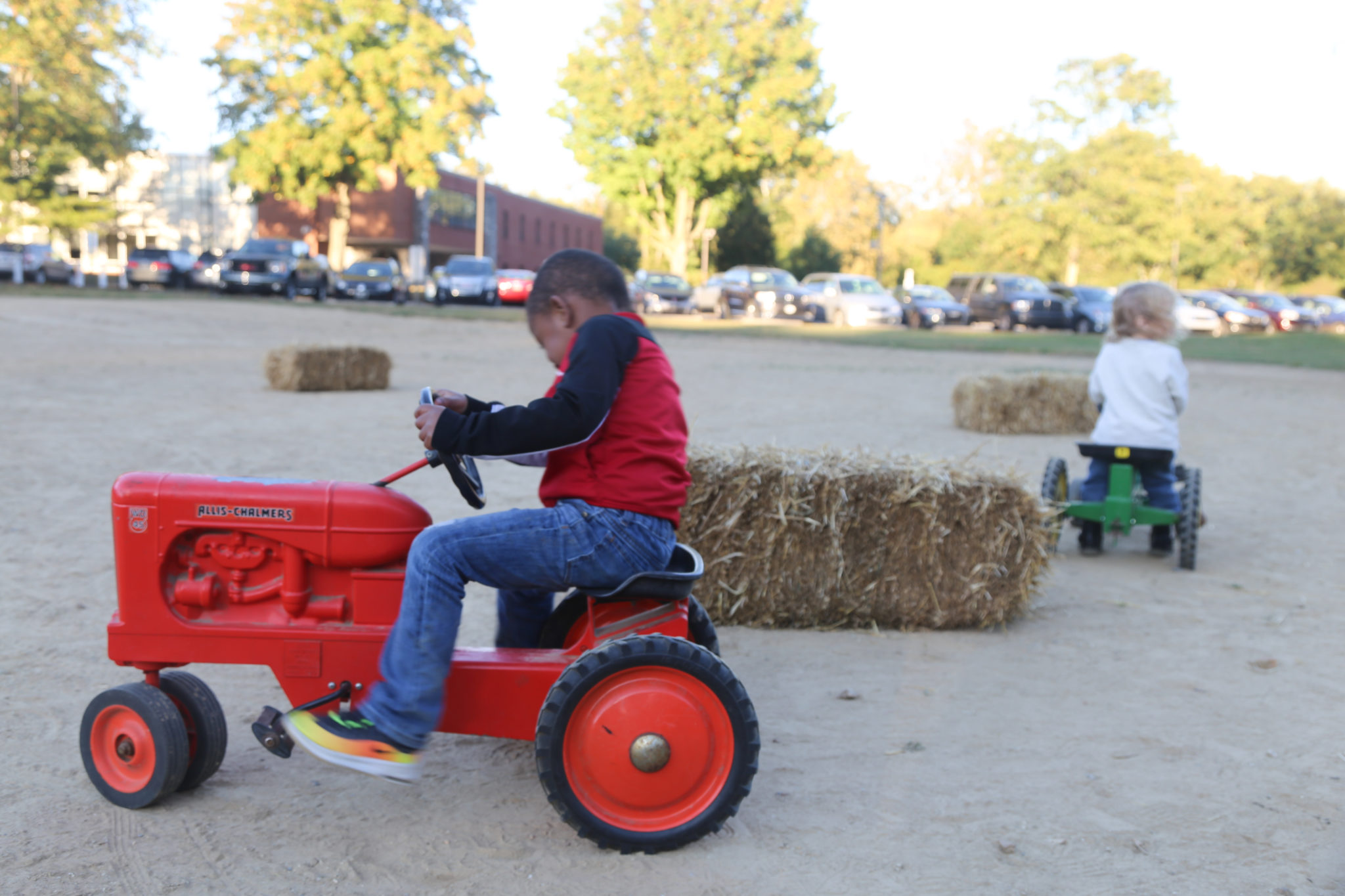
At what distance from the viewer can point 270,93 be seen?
4416 cm

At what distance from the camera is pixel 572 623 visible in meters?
3.52

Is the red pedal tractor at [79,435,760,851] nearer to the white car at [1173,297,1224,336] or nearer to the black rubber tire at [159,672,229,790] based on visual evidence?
the black rubber tire at [159,672,229,790]

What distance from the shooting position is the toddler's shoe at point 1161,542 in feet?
22.0

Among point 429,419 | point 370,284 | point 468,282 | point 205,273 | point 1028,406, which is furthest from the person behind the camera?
point 205,273

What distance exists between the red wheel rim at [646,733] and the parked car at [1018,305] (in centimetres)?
3490

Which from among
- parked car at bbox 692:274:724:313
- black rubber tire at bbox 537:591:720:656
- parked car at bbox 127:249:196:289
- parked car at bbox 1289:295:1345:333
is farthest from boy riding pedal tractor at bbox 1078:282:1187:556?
parked car at bbox 1289:295:1345:333

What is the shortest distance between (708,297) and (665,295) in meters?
2.09

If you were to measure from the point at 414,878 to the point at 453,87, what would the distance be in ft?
151

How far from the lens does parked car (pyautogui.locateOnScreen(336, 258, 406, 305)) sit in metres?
36.0

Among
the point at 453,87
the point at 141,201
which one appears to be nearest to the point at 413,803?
the point at 453,87

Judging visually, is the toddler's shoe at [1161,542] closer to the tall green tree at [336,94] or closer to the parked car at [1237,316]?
the parked car at [1237,316]

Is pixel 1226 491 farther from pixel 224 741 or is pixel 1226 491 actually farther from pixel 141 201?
pixel 141 201

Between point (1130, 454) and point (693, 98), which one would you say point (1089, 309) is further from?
point (1130, 454)

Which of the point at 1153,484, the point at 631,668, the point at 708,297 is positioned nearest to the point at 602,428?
the point at 631,668
